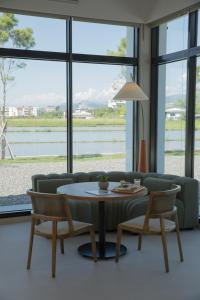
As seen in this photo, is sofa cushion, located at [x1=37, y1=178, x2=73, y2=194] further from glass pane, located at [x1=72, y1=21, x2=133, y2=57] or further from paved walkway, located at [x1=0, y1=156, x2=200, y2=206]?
glass pane, located at [x1=72, y1=21, x2=133, y2=57]

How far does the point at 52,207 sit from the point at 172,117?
3096 millimetres

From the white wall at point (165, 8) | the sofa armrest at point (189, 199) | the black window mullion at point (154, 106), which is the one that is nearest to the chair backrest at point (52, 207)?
the sofa armrest at point (189, 199)

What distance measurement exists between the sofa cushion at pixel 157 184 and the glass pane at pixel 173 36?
2037mm

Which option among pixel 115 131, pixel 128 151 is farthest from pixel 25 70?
pixel 128 151

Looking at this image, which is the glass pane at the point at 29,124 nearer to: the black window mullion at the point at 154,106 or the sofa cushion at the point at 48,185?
the sofa cushion at the point at 48,185

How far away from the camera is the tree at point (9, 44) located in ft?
17.9

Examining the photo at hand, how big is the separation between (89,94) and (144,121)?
1081 millimetres

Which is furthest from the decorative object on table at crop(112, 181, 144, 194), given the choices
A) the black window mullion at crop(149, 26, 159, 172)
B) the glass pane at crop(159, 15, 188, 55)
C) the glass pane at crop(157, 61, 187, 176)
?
the glass pane at crop(159, 15, 188, 55)

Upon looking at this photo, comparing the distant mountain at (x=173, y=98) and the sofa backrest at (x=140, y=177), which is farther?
the distant mountain at (x=173, y=98)

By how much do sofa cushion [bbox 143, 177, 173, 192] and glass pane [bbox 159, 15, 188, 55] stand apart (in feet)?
6.68

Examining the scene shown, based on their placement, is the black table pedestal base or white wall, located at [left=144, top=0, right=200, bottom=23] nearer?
the black table pedestal base

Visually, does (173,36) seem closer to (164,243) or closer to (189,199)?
(189,199)

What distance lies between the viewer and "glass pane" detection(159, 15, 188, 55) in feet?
18.6

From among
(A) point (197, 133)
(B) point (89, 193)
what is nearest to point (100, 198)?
(B) point (89, 193)
